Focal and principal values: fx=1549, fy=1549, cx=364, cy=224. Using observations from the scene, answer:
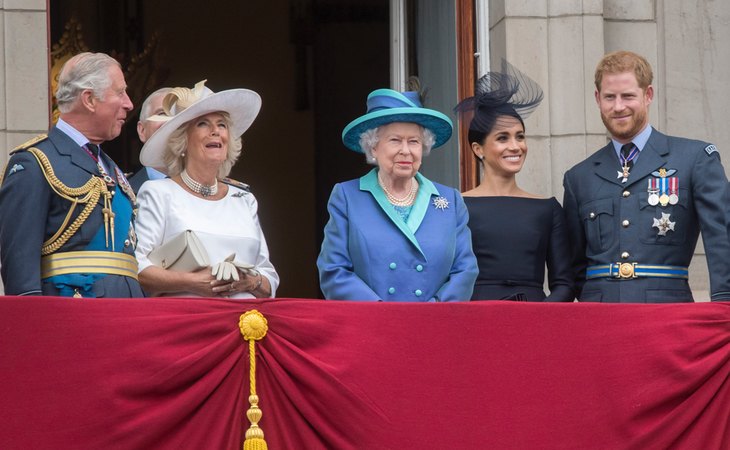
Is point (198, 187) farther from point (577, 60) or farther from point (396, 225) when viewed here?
point (577, 60)

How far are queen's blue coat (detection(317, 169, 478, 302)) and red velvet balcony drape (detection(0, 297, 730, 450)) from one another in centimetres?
62

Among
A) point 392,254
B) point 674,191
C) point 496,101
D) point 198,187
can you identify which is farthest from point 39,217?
point 674,191

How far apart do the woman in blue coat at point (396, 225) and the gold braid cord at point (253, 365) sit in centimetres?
73

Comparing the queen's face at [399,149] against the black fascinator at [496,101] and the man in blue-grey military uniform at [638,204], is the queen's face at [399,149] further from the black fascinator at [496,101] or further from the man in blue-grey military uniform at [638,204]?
the man in blue-grey military uniform at [638,204]

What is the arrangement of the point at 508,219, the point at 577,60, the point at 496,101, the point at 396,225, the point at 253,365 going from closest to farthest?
the point at 253,365 < the point at 396,225 < the point at 508,219 < the point at 496,101 < the point at 577,60

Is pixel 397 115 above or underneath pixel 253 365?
above

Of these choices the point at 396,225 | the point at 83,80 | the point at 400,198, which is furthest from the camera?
the point at 400,198

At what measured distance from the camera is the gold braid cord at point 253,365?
5.36 m

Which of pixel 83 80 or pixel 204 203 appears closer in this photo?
pixel 83 80

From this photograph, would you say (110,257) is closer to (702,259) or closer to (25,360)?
(25,360)

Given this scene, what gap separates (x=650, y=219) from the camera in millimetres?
6590

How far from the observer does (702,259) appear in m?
8.33

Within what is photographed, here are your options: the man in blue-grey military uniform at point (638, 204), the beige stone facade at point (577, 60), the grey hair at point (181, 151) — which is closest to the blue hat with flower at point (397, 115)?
the grey hair at point (181, 151)

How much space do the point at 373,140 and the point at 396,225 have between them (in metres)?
0.41
